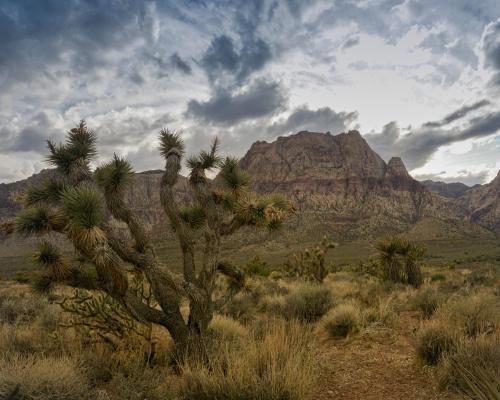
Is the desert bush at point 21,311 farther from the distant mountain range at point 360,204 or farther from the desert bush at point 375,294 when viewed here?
the distant mountain range at point 360,204

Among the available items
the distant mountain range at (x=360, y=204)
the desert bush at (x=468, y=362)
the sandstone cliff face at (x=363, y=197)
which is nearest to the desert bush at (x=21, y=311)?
the desert bush at (x=468, y=362)

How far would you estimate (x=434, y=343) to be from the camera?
20.8 feet

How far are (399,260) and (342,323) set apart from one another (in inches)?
439

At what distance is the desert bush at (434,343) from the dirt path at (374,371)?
288 millimetres

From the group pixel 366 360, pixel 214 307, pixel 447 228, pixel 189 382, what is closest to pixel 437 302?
pixel 366 360

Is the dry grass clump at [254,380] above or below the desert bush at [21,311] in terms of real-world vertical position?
above

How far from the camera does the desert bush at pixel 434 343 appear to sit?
6207 millimetres

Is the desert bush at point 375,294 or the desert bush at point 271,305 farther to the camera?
the desert bush at point 375,294

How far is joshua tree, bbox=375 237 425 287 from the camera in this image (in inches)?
705

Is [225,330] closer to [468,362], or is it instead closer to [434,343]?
[434,343]

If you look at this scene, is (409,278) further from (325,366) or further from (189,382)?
(189,382)

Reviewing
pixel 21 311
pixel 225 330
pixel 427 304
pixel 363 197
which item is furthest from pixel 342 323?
pixel 363 197

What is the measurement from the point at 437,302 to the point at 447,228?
104 metres

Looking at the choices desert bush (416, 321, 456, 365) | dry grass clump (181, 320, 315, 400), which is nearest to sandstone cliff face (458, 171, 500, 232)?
desert bush (416, 321, 456, 365)
